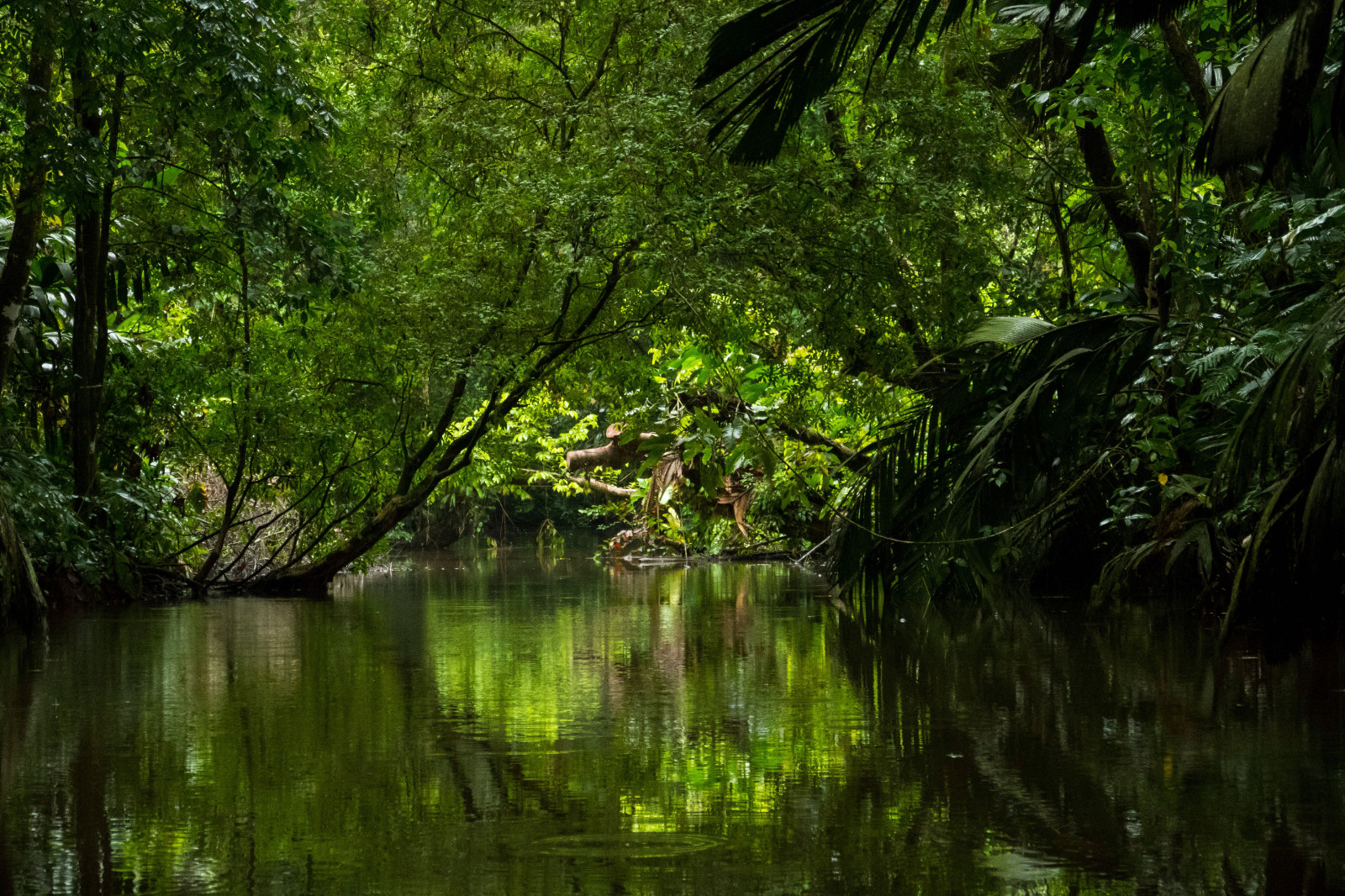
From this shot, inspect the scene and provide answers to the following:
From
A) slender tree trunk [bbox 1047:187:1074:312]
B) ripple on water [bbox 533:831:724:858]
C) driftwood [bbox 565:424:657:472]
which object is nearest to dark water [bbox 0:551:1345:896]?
ripple on water [bbox 533:831:724:858]

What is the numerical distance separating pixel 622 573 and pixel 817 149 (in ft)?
22.6

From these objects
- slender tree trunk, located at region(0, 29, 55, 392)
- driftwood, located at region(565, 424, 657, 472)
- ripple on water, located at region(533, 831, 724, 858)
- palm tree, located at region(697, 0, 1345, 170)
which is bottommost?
ripple on water, located at region(533, 831, 724, 858)

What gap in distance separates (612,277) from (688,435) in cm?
461

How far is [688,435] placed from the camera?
15.9m

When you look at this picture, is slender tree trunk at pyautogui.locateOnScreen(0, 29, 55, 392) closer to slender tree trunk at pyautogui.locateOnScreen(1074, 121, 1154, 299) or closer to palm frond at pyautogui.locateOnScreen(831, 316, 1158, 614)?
palm frond at pyautogui.locateOnScreen(831, 316, 1158, 614)

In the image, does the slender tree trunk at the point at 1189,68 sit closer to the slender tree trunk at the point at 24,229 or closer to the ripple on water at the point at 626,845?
the ripple on water at the point at 626,845

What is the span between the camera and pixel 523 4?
11.5 m

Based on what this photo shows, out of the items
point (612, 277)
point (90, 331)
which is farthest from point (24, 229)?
point (612, 277)

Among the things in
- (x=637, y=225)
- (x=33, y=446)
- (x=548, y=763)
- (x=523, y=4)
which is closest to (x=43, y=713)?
(x=548, y=763)

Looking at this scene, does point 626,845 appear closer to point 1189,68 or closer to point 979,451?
point 979,451

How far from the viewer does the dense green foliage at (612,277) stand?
762cm

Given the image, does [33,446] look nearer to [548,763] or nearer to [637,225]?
[637,225]

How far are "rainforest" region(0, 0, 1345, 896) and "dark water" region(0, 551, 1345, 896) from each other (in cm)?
2

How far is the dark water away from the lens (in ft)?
8.13
